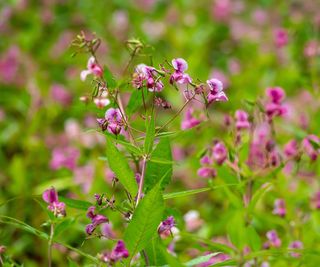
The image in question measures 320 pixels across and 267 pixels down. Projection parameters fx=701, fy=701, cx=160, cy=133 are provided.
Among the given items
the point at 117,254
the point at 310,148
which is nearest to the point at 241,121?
the point at 310,148

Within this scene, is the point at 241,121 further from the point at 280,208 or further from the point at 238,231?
the point at 238,231

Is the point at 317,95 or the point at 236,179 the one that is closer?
the point at 236,179

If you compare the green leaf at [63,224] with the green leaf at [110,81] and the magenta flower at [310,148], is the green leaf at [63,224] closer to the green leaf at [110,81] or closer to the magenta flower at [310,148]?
the green leaf at [110,81]

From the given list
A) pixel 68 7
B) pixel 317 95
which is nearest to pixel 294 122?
pixel 317 95

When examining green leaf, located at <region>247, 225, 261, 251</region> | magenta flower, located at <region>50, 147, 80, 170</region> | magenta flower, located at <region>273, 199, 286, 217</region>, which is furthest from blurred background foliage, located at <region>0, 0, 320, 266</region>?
green leaf, located at <region>247, 225, 261, 251</region>

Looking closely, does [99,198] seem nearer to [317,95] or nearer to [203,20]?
[317,95]

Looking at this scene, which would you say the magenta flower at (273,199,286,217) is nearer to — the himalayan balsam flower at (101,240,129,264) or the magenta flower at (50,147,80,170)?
the himalayan balsam flower at (101,240,129,264)
